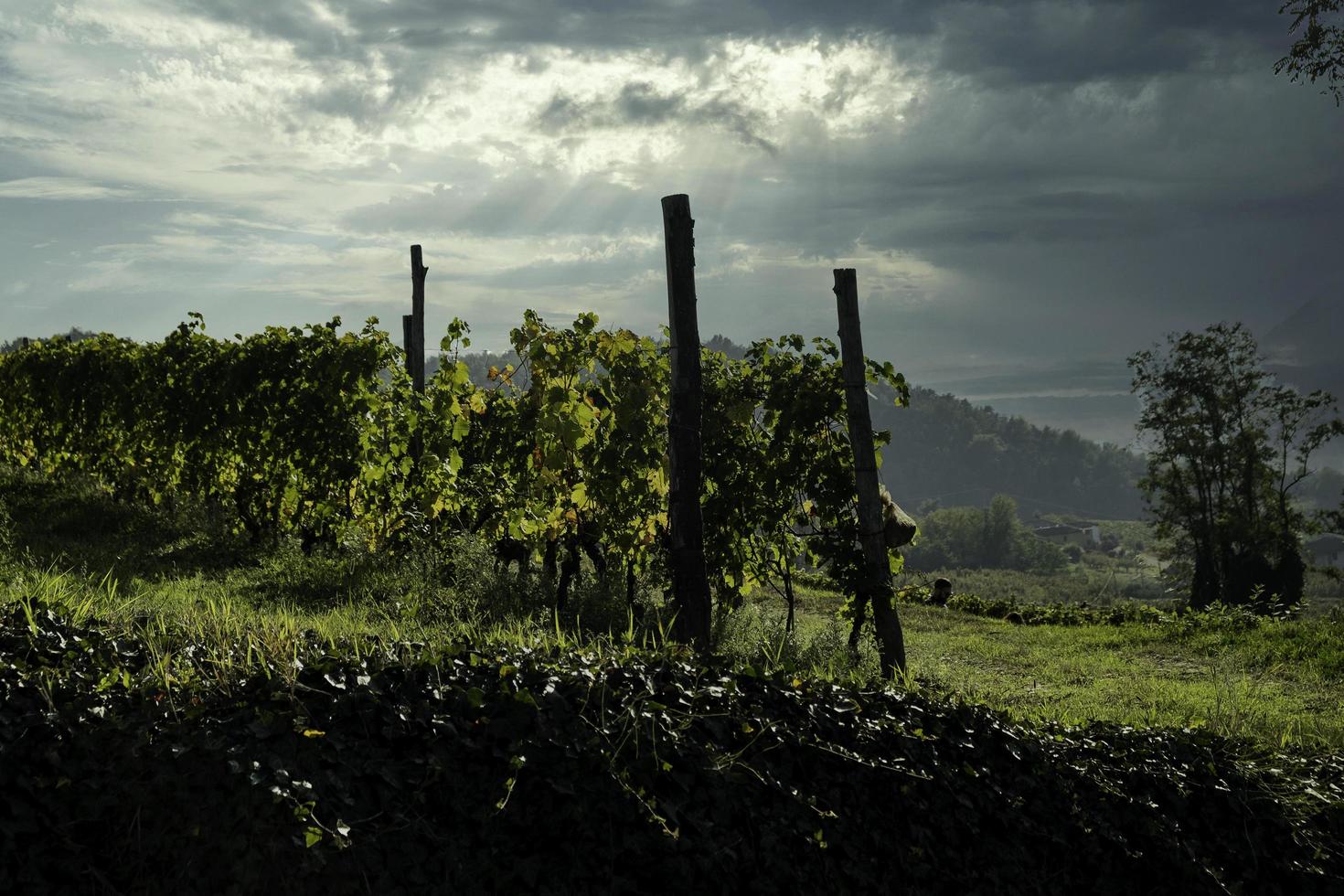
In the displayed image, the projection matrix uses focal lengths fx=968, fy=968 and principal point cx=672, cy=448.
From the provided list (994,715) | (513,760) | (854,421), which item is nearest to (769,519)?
(854,421)

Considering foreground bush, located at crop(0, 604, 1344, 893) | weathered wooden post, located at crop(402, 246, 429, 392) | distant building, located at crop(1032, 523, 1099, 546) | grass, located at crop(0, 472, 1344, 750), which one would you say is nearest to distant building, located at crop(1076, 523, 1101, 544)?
distant building, located at crop(1032, 523, 1099, 546)

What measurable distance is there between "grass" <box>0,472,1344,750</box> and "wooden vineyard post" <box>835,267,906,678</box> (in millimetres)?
465

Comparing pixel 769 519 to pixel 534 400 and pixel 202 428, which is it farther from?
pixel 202 428

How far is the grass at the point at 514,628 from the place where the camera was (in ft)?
16.5

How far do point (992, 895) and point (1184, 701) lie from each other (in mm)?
4943

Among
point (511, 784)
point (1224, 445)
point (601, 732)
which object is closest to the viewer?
point (511, 784)

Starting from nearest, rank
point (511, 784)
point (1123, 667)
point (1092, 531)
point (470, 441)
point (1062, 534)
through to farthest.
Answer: point (511, 784), point (1123, 667), point (470, 441), point (1062, 534), point (1092, 531)

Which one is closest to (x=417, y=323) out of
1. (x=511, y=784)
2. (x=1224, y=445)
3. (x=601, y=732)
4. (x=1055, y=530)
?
(x=601, y=732)

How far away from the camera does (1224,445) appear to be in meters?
31.6

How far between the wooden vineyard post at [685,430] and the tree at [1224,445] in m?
28.5

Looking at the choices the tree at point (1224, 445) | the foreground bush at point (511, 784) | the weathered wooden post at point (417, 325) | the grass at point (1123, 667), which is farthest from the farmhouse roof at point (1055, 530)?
the foreground bush at point (511, 784)

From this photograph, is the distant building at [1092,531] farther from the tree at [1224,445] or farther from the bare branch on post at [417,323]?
the bare branch on post at [417,323]

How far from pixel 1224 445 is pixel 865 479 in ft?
95.2

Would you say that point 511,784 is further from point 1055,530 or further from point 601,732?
point 1055,530
